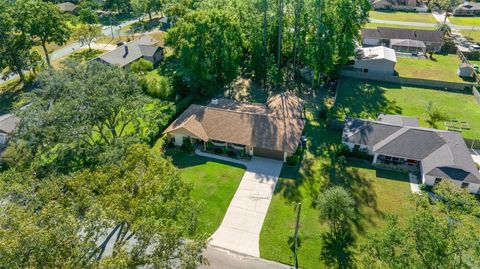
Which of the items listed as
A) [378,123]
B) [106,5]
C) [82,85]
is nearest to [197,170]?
[82,85]

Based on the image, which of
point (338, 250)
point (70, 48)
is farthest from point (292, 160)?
point (70, 48)

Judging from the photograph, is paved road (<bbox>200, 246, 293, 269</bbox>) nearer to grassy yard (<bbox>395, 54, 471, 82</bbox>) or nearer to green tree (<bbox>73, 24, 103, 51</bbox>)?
grassy yard (<bbox>395, 54, 471, 82</bbox>)

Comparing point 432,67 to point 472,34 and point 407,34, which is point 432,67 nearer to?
point 407,34

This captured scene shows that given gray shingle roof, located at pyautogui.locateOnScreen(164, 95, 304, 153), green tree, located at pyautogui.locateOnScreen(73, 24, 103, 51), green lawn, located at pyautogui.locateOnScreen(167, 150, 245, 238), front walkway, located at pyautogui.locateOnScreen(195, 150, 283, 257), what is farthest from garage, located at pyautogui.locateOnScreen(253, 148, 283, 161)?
green tree, located at pyautogui.locateOnScreen(73, 24, 103, 51)

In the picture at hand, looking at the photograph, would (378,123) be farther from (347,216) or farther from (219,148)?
(219,148)

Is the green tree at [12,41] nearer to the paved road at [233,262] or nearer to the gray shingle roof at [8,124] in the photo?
the gray shingle roof at [8,124]

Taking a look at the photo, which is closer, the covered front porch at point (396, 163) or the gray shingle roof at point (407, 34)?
the covered front porch at point (396, 163)

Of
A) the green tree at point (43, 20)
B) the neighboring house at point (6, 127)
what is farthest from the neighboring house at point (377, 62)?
the green tree at point (43, 20)
